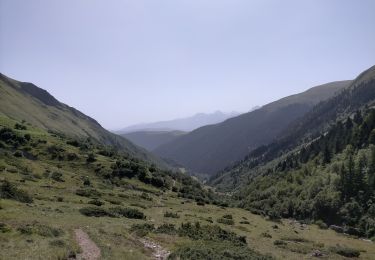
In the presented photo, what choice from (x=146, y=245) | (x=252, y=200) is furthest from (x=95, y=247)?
(x=252, y=200)

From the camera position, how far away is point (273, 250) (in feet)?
148

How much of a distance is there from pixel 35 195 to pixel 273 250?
35.7 metres

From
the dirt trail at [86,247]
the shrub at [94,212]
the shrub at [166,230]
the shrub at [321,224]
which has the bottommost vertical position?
the shrub at [321,224]

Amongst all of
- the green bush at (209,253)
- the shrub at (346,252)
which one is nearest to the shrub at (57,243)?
the green bush at (209,253)

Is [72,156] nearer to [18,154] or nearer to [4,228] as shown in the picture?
[18,154]

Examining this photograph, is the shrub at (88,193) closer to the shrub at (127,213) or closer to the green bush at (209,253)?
the shrub at (127,213)

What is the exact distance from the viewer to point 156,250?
34.7 m

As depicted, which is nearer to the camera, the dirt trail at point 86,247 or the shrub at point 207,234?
the dirt trail at point 86,247

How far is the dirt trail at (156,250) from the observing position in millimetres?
32478

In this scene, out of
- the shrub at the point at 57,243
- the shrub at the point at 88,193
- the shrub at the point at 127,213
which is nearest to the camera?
the shrub at the point at 57,243

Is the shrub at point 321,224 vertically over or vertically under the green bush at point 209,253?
under

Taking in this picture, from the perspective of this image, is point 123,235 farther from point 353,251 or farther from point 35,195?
point 353,251

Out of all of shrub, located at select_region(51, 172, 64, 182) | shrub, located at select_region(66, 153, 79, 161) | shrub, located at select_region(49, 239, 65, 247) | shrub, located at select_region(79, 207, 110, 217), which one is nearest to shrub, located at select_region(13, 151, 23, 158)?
shrub, located at select_region(66, 153, 79, 161)

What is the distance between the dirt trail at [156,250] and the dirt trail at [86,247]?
485 centimetres
